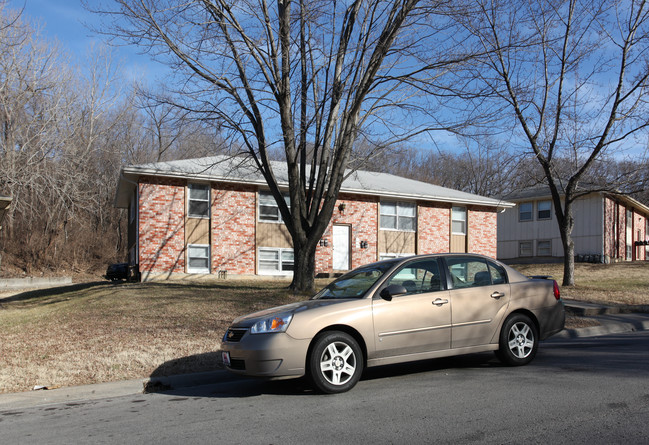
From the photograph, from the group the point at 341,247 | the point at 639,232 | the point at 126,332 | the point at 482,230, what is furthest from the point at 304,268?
the point at 639,232

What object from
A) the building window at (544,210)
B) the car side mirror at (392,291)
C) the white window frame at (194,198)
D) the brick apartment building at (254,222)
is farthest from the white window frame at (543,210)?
the car side mirror at (392,291)

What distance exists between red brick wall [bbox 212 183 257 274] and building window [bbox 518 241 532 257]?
19529mm

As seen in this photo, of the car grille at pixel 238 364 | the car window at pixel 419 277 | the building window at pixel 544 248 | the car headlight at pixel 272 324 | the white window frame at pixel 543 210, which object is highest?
the white window frame at pixel 543 210

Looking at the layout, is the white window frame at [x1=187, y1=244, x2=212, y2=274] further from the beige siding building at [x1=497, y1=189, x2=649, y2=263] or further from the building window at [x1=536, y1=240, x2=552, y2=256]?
the building window at [x1=536, y1=240, x2=552, y2=256]

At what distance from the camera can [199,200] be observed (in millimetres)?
21969

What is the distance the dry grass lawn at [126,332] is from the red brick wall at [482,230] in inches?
470

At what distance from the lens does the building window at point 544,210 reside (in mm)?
33406

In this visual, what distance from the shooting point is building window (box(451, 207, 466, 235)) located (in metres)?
27.7

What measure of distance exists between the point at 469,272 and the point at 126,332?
5993 millimetres

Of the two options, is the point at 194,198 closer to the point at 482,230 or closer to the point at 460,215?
the point at 460,215

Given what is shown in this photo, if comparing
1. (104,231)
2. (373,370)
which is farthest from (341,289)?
(104,231)

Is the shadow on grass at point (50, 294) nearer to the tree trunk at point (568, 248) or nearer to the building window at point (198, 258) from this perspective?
the building window at point (198, 258)

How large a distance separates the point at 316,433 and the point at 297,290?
359 inches

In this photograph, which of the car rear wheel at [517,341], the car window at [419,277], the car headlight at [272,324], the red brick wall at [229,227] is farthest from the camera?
the red brick wall at [229,227]
